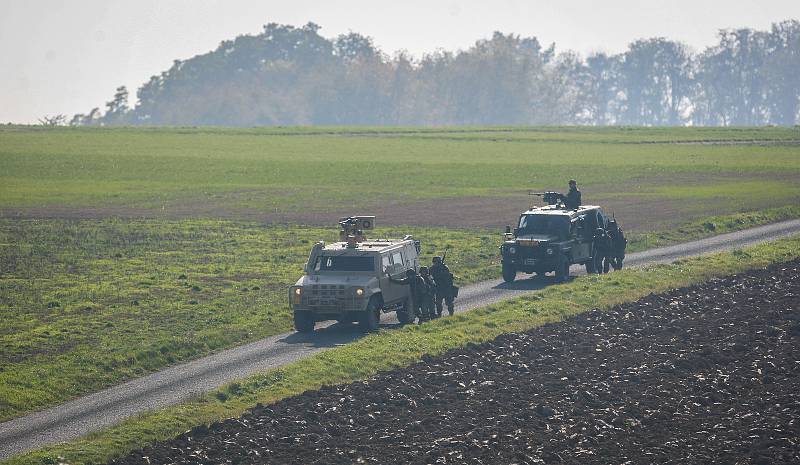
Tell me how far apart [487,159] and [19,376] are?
80422 mm

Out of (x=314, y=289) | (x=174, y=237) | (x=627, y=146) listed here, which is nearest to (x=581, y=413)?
(x=314, y=289)

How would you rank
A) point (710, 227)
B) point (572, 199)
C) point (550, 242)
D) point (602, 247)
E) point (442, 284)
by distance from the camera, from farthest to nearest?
point (710, 227) → point (602, 247) → point (572, 199) → point (550, 242) → point (442, 284)

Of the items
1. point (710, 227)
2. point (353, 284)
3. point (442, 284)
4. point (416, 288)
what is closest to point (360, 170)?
point (710, 227)

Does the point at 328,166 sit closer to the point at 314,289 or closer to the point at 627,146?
the point at 627,146

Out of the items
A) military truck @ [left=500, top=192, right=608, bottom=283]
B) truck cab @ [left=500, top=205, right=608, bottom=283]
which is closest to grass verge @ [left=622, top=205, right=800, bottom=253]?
military truck @ [left=500, top=192, right=608, bottom=283]

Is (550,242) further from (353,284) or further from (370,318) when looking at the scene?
(353,284)

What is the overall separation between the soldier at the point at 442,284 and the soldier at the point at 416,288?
75 centimetres

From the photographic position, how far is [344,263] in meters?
36.8

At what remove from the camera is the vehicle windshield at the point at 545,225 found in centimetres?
4575

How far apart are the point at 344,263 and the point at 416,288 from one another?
7.44 ft

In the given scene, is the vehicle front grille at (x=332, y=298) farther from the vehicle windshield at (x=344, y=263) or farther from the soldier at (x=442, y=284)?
the soldier at (x=442, y=284)

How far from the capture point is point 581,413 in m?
28.9

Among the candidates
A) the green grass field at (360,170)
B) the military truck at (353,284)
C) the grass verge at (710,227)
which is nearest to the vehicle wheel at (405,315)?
the military truck at (353,284)

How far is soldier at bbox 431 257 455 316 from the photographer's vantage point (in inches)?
1523
